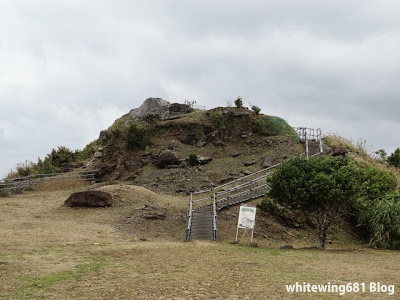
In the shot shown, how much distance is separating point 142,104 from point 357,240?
2805 centimetres

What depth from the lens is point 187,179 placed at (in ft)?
91.7

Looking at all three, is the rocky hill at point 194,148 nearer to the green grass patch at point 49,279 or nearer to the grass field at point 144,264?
the grass field at point 144,264

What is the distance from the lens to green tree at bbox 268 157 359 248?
14875 millimetres

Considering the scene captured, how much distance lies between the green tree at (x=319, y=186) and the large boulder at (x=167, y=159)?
14926 millimetres

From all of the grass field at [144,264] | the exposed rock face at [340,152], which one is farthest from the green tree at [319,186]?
the exposed rock face at [340,152]

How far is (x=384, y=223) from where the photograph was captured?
1714 centimetres

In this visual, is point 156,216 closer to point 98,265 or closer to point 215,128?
point 98,265

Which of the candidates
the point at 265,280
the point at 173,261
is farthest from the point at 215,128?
the point at 265,280

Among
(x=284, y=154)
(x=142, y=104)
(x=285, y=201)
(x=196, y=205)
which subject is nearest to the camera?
(x=285, y=201)

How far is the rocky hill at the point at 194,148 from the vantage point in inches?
1140

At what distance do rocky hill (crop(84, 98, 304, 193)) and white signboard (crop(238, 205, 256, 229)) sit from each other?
10457 mm

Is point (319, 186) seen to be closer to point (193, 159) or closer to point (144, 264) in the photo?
point (144, 264)

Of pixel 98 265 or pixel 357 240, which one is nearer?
pixel 98 265

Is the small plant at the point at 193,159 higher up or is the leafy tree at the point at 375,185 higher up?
the small plant at the point at 193,159
